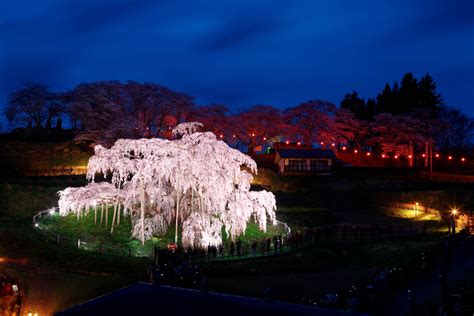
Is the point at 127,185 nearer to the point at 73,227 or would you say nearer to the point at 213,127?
the point at 73,227

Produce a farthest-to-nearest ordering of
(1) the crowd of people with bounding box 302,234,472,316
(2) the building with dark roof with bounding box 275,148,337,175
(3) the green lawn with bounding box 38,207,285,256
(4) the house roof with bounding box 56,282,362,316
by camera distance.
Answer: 1. (2) the building with dark roof with bounding box 275,148,337,175
2. (3) the green lawn with bounding box 38,207,285,256
3. (1) the crowd of people with bounding box 302,234,472,316
4. (4) the house roof with bounding box 56,282,362,316

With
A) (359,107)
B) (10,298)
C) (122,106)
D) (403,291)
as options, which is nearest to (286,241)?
(403,291)

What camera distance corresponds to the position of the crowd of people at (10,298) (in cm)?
1492

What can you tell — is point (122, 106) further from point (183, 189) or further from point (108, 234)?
point (183, 189)

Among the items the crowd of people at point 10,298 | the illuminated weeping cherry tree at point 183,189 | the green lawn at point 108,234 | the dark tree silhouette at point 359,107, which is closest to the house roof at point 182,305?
the crowd of people at point 10,298

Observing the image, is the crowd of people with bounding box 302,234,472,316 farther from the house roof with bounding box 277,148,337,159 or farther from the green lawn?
the house roof with bounding box 277,148,337,159

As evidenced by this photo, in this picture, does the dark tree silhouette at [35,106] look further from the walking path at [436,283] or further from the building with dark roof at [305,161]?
the walking path at [436,283]

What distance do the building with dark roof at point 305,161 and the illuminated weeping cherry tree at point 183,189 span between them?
32121 mm

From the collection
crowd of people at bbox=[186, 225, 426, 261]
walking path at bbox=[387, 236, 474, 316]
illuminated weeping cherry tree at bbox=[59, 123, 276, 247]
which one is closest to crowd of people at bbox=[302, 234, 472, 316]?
walking path at bbox=[387, 236, 474, 316]

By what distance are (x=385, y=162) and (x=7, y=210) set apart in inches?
2043

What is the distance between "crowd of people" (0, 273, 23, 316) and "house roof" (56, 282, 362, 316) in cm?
688

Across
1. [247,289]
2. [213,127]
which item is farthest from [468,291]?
[213,127]

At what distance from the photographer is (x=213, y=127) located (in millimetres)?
62438

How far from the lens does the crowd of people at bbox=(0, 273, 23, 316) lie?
1492 centimetres
